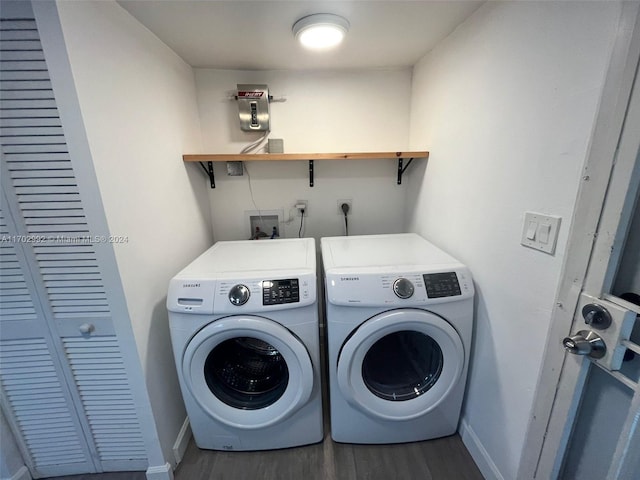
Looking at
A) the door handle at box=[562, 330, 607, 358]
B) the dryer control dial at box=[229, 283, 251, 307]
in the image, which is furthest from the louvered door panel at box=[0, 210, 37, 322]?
the door handle at box=[562, 330, 607, 358]

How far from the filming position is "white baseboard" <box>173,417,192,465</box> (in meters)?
1.23

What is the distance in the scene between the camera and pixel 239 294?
1.03m

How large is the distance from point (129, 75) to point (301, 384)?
1.49m

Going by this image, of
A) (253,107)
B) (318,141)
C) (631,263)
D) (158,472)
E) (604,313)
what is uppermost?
(253,107)

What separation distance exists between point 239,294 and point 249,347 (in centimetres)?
40

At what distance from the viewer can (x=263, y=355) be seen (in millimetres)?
1275

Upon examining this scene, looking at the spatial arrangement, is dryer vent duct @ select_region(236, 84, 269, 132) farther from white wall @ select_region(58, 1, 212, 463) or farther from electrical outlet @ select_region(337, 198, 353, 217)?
electrical outlet @ select_region(337, 198, 353, 217)

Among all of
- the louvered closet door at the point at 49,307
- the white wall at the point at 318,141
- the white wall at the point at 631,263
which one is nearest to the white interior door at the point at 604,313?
the white wall at the point at 631,263

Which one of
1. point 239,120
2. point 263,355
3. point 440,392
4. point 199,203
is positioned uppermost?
point 239,120

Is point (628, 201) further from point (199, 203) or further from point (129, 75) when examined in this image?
point (199, 203)

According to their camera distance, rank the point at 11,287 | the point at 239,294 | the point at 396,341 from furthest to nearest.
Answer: the point at 396,341, the point at 239,294, the point at 11,287

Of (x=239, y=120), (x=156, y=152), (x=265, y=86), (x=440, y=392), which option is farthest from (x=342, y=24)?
(x=440, y=392)

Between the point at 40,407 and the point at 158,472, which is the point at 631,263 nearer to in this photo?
the point at 158,472

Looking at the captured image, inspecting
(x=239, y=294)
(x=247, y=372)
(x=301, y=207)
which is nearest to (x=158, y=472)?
(x=247, y=372)
